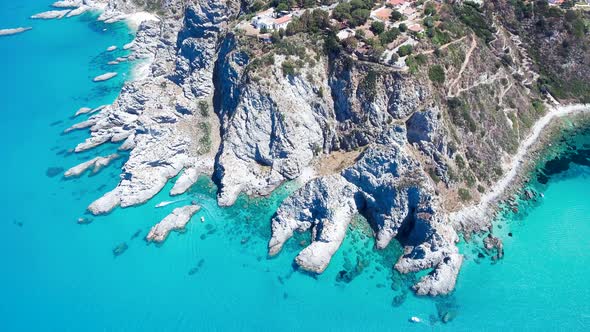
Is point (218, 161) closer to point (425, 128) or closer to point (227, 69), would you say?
point (227, 69)

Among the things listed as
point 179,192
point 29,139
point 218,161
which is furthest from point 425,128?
point 29,139

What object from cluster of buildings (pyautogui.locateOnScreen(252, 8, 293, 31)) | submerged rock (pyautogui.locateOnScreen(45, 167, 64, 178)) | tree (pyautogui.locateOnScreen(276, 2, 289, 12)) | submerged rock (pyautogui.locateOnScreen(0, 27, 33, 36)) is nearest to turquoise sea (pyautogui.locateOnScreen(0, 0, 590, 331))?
submerged rock (pyautogui.locateOnScreen(45, 167, 64, 178))

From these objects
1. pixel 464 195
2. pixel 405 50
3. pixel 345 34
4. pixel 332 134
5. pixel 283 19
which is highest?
pixel 405 50

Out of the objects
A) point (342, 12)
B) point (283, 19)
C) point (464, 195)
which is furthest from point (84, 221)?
point (464, 195)

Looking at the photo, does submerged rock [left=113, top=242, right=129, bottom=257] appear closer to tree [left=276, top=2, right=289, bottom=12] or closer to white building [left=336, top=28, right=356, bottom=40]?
white building [left=336, top=28, right=356, bottom=40]

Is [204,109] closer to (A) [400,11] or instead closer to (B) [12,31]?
(A) [400,11]

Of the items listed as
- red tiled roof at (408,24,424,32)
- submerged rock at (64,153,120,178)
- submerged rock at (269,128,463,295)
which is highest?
red tiled roof at (408,24,424,32)
